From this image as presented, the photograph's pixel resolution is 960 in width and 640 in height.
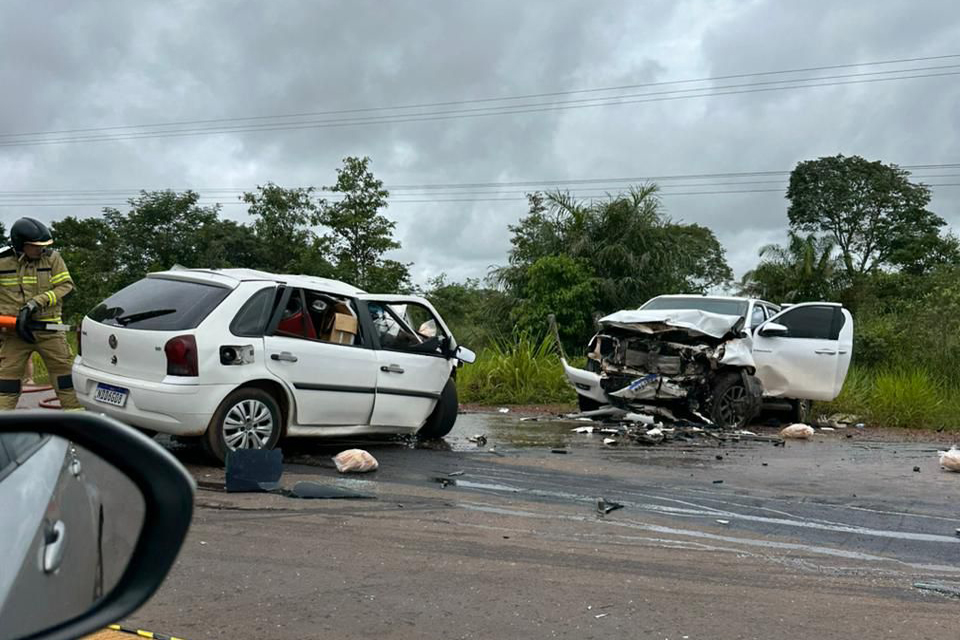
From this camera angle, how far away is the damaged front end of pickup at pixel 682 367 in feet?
37.2

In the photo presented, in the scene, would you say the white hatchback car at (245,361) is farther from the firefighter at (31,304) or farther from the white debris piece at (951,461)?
the white debris piece at (951,461)

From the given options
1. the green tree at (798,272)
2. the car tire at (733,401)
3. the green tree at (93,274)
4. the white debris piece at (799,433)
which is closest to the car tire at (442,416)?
the car tire at (733,401)

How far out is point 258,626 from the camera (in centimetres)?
372

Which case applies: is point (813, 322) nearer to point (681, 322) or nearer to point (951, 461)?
point (681, 322)

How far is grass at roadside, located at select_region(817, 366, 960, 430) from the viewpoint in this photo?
523 inches

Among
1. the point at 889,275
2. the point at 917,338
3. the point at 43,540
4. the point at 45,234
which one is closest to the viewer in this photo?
the point at 43,540

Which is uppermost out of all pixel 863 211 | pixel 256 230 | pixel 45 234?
pixel 863 211

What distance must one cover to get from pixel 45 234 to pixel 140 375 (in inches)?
70.4

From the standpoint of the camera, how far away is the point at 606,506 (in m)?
6.19

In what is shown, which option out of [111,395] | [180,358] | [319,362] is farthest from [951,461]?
[111,395]

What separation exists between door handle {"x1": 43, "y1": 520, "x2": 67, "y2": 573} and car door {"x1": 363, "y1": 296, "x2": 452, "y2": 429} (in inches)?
263

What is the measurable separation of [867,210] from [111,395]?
43627 mm

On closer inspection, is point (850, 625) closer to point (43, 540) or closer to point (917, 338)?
point (43, 540)

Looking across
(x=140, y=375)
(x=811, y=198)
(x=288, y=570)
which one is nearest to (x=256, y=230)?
(x=811, y=198)
